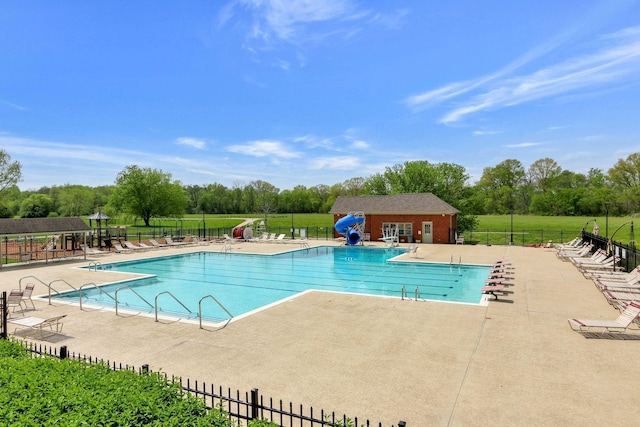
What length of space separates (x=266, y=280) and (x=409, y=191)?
113ft

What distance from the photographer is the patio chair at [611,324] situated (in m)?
8.73

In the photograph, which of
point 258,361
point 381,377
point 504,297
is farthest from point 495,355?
point 504,297

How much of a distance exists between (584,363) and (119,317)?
11.4m

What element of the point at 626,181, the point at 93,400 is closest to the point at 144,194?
the point at 93,400

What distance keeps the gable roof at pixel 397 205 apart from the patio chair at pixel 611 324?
2464cm

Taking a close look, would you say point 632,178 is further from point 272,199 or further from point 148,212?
point 148,212

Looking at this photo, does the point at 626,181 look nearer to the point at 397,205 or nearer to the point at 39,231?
the point at 397,205

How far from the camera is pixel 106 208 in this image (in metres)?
76.2

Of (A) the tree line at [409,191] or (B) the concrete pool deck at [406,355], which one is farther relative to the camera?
(A) the tree line at [409,191]

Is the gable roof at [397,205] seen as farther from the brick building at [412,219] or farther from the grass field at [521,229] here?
the grass field at [521,229]

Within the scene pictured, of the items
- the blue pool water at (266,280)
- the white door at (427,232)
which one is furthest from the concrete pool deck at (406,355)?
the white door at (427,232)

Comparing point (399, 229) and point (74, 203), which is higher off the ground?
point (74, 203)

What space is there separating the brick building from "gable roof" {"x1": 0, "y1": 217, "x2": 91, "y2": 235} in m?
22.0

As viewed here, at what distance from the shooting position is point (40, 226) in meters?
23.1
